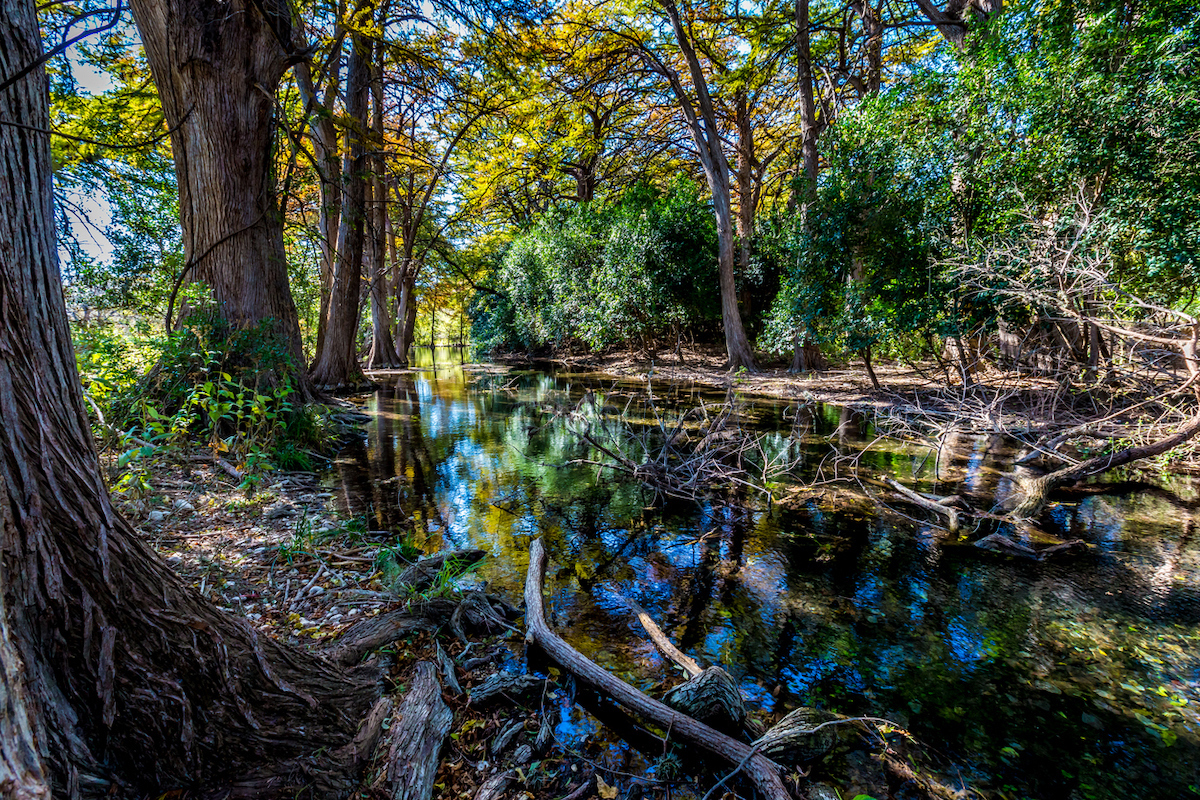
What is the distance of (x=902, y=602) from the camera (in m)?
3.43

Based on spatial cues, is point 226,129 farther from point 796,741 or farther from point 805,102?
point 805,102

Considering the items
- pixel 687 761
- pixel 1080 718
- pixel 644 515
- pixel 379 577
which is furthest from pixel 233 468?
pixel 1080 718

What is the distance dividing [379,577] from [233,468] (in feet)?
8.62

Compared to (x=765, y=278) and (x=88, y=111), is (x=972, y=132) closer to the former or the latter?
(x=765, y=278)

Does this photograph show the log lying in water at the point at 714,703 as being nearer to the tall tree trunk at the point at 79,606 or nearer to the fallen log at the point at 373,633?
the tall tree trunk at the point at 79,606

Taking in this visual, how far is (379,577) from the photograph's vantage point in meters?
3.34

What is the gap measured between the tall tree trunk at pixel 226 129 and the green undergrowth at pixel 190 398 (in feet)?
1.52

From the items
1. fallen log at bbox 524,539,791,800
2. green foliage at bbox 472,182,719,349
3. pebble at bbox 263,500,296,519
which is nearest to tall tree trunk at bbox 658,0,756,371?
green foliage at bbox 472,182,719,349

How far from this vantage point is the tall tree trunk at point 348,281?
1036 centimetres

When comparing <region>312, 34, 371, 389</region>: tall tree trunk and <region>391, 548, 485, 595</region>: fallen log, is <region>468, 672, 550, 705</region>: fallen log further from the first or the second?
<region>312, 34, 371, 389</region>: tall tree trunk

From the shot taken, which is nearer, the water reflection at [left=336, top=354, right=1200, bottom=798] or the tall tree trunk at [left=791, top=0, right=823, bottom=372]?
the water reflection at [left=336, top=354, right=1200, bottom=798]

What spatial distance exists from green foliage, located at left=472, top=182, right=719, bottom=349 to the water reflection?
9.78 m

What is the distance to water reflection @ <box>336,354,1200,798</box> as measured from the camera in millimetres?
2375

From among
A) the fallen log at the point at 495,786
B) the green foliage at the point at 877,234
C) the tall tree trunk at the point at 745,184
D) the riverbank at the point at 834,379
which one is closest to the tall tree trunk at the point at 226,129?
the riverbank at the point at 834,379
